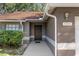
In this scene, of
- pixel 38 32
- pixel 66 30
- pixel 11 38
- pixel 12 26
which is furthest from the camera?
pixel 38 32

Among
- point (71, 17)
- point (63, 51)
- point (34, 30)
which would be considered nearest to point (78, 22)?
point (71, 17)

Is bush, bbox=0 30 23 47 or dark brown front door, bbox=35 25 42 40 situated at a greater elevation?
bush, bbox=0 30 23 47

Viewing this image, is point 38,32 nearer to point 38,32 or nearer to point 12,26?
point 38,32

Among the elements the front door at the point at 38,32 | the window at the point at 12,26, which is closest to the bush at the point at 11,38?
the window at the point at 12,26

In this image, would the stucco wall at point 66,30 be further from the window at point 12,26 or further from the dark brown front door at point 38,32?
the dark brown front door at point 38,32

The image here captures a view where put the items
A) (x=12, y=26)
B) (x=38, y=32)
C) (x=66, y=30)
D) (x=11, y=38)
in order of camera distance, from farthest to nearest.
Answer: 1. (x=38, y=32)
2. (x=12, y=26)
3. (x=11, y=38)
4. (x=66, y=30)

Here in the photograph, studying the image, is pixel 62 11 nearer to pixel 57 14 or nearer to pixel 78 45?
pixel 57 14

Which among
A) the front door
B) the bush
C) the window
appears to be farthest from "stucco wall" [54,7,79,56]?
the front door

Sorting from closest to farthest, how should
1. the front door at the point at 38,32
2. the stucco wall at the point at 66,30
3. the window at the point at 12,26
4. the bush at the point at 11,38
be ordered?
the stucco wall at the point at 66,30, the bush at the point at 11,38, the window at the point at 12,26, the front door at the point at 38,32

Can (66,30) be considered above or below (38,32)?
above

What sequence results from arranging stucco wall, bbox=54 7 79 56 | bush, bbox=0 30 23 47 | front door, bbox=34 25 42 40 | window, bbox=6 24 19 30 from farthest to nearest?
1. front door, bbox=34 25 42 40
2. window, bbox=6 24 19 30
3. bush, bbox=0 30 23 47
4. stucco wall, bbox=54 7 79 56

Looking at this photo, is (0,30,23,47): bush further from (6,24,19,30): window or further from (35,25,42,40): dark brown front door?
(35,25,42,40): dark brown front door

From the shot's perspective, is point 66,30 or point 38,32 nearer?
point 66,30

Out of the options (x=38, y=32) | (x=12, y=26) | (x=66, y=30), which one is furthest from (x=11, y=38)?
(x=38, y=32)
